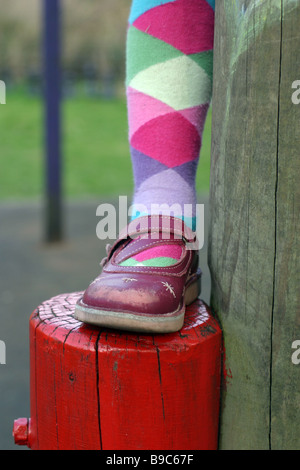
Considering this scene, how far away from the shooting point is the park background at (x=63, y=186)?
5.45 feet

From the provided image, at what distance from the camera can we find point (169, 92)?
799 millimetres

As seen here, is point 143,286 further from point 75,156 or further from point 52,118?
point 75,156

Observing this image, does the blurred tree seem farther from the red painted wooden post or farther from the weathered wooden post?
the red painted wooden post

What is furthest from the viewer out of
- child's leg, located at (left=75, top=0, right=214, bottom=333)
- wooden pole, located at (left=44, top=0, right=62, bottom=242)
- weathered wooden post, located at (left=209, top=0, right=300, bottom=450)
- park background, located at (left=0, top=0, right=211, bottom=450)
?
wooden pole, located at (left=44, top=0, right=62, bottom=242)

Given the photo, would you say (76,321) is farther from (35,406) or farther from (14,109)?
(14,109)

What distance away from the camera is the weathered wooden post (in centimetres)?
66

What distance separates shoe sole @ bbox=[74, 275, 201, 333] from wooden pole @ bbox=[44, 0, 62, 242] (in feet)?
6.91

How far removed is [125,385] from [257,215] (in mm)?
265

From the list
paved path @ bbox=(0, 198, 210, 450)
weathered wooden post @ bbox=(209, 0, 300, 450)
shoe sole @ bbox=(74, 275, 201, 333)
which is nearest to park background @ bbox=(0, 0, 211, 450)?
paved path @ bbox=(0, 198, 210, 450)

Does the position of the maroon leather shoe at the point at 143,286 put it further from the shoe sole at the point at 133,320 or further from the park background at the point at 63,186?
the park background at the point at 63,186

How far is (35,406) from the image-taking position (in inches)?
30.4

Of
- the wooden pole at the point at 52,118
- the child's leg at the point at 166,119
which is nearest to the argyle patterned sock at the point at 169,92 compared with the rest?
the child's leg at the point at 166,119

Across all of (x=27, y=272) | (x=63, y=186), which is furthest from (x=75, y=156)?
(x=27, y=272)

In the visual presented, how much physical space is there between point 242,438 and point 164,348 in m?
0.19
